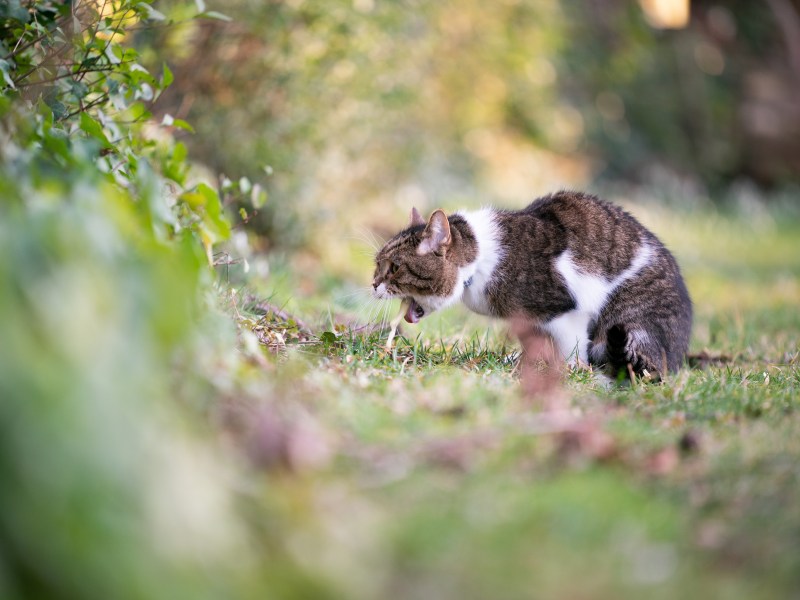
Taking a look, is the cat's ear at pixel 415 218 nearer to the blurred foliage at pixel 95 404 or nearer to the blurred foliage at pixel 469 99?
the blurred foliage at pixel 469 99

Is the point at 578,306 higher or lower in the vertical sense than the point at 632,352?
higher

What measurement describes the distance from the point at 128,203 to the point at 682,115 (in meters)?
11.7

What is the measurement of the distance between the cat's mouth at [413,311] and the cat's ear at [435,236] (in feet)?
0.84

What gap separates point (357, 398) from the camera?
2709mm

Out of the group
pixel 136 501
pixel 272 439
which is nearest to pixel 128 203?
pixel 272 439

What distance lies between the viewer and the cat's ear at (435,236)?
3768 millimetres

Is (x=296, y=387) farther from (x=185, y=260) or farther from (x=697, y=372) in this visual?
(x=697, y=372)

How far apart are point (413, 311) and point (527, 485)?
185cm

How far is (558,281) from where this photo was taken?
3854 millimetres

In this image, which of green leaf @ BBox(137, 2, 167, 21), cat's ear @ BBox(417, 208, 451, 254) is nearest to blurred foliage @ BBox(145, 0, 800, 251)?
cat's ear @ BBox(417, 208, 451, 254)

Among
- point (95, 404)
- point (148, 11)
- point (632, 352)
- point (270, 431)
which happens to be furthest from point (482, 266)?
point (95, 404)

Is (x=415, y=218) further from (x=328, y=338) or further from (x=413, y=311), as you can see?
(x=328, y=338)

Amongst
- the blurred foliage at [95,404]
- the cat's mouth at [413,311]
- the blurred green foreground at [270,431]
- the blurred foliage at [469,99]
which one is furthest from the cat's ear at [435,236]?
the blurred foliage at [95,404]

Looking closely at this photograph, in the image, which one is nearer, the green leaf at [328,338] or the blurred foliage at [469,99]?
the green leaf at [328,338]
